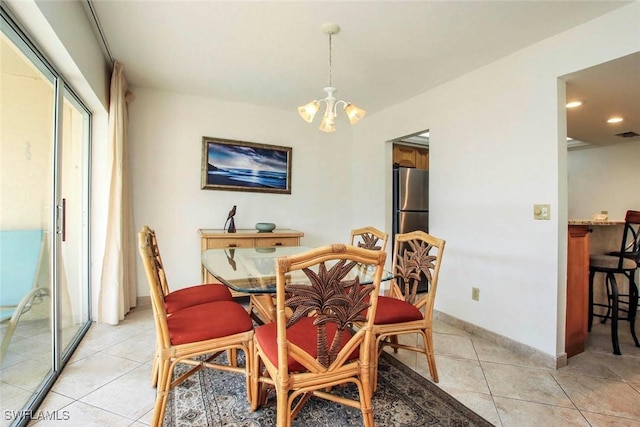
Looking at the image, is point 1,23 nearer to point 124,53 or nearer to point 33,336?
point 124,53

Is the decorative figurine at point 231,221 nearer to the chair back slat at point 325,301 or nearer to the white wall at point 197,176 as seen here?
the white wall at point 197,176

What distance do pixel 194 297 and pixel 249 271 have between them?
0.48 meters

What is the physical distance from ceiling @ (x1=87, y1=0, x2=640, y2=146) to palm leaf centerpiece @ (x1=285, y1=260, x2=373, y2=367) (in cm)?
170

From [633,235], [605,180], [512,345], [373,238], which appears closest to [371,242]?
[373,238]

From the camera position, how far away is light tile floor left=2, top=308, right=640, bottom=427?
157 cm

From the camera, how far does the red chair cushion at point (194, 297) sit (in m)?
1.90

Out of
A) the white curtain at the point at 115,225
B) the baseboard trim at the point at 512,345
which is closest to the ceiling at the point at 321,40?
the white curtain at the point at 115,225

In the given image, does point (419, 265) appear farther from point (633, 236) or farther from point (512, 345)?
point (633, 236)

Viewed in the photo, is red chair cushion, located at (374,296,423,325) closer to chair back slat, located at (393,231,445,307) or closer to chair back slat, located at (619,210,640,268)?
chair back slat, located at (393,231,445,307)

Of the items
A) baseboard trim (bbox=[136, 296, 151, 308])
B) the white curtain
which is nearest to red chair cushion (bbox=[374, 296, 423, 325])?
the white curtain

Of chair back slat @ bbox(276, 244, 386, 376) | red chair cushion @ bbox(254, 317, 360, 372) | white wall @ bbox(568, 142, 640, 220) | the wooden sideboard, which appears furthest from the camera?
white wall @ bbox(568, 142, 640, 220)

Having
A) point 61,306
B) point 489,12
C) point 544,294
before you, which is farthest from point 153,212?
point 544,294

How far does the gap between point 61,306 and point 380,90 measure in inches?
131

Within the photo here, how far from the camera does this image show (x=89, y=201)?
108 inches
